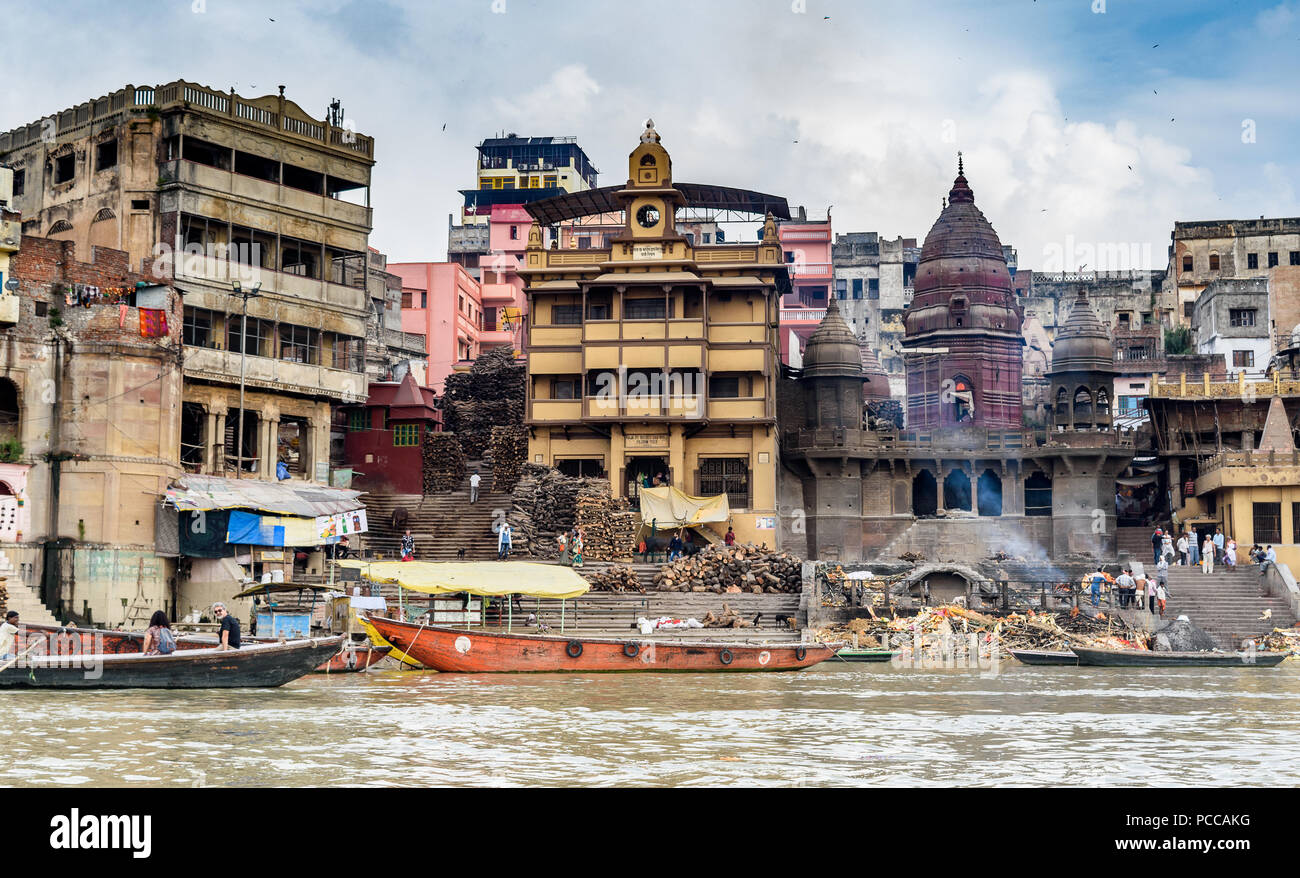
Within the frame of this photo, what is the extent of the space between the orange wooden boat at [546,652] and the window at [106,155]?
24.6 m

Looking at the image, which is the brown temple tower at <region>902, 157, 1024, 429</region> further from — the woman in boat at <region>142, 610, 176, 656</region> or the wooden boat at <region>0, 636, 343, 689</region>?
the woman in boat at <region>142, 610, 176, 656</region>

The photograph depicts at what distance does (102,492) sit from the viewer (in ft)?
132

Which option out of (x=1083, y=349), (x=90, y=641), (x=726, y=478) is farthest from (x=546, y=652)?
(x=1083, y=349)

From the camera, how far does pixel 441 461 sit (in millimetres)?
59344

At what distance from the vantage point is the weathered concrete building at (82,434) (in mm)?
38969

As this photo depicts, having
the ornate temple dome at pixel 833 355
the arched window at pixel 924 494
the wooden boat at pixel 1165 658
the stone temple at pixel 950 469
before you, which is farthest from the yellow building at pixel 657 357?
the wooden boat at pixel 1165 658

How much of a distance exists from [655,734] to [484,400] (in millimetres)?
43462

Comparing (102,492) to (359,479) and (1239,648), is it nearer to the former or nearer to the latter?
(359,479)

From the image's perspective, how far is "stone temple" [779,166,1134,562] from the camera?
56469 millimetres

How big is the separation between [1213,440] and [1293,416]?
3209mm

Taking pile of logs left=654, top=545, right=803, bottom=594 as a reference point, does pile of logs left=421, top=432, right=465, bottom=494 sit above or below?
above

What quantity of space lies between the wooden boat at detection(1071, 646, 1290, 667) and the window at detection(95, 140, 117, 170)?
→ 114ft

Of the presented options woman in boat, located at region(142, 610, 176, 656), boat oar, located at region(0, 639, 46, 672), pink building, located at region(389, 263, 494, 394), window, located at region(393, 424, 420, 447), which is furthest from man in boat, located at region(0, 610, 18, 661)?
pink building, located at region(389, 263, 494, 394)
